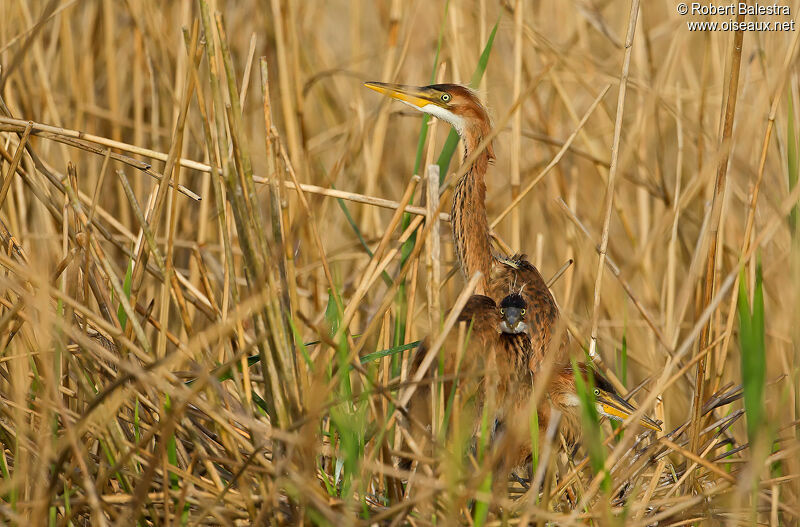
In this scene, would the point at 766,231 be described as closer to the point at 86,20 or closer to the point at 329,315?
the point at 329,315

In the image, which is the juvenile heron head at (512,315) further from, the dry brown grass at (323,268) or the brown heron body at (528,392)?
the dry brown grass at (323,268)

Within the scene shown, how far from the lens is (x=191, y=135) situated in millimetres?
3582

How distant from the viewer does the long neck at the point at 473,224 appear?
8.49 feet

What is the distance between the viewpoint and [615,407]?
2.20 metres

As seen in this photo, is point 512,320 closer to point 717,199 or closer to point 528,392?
point 528,392

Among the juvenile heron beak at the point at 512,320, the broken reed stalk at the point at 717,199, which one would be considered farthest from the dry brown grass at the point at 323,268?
the juvenile heron beak at the point at 512,320

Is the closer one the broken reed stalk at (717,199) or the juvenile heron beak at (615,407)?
the broken reed stalk at (717,199)

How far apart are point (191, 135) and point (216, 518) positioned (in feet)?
7.08

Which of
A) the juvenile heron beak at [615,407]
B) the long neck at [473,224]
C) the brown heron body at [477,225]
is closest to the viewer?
the juvenile heron beak at [615,407]

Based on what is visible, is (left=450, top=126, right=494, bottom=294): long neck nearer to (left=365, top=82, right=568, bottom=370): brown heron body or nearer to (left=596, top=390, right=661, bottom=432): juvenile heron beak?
(left=365, top=82, right=568, bottom=370): brown heron body

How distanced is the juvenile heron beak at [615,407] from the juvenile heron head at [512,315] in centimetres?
30

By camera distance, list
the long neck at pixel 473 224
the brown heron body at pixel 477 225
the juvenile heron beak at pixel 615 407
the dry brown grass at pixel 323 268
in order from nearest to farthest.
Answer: the dry brown grass at pixel 323 268
the juvenile heron beak at pixel 615 407
the brown heron body at pixel 477 225
the long neck at pixel 473 224

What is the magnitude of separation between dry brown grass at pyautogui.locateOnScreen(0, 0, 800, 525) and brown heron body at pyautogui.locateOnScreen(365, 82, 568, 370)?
4.2 inches

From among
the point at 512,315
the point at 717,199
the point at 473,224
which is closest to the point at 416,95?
the point at 473,224
